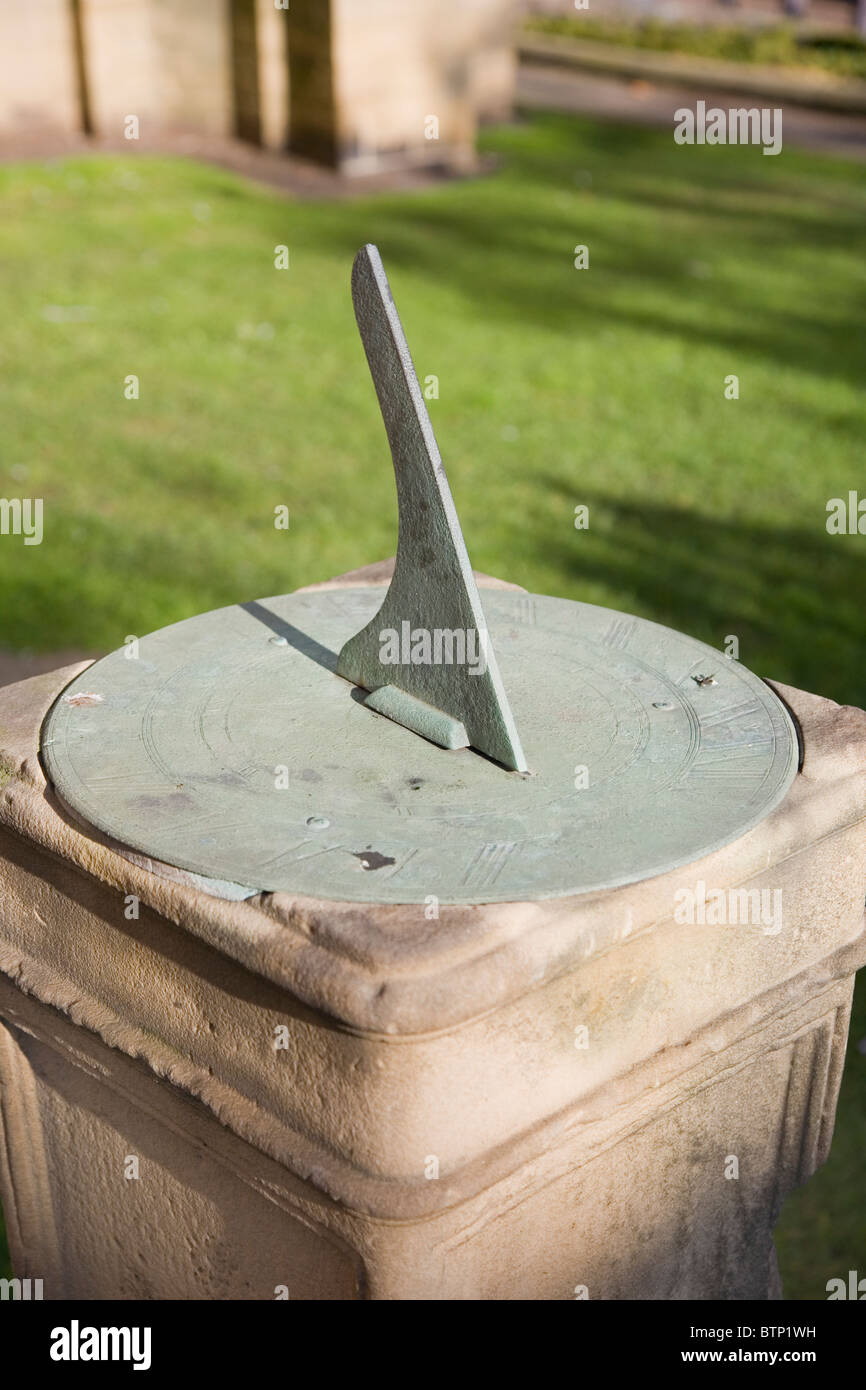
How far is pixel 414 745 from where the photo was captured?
252 centimetres

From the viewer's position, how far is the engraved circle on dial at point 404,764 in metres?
2.21

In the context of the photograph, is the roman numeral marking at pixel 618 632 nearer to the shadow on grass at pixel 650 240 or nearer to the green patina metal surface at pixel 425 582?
the green patina metal surface at pixel 425 582

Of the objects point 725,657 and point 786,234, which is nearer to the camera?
point 725,657

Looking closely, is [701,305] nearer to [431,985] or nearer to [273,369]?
[273,369]

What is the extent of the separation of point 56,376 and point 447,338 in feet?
5.99

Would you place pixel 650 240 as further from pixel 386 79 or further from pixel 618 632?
pixel 618 632

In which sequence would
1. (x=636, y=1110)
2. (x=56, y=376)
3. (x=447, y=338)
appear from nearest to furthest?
(x=636, y=1110) → (x=56, y=376) → (x=447, y=338)

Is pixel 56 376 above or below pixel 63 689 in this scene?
above

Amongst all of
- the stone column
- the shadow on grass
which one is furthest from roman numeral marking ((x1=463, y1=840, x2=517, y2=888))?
the stone column

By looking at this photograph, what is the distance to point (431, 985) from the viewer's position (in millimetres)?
2021

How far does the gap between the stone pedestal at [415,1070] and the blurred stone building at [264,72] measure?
26.5 ft

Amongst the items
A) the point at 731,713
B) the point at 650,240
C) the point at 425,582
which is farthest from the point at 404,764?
the point at 650,240

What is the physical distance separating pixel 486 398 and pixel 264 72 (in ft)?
13.8
